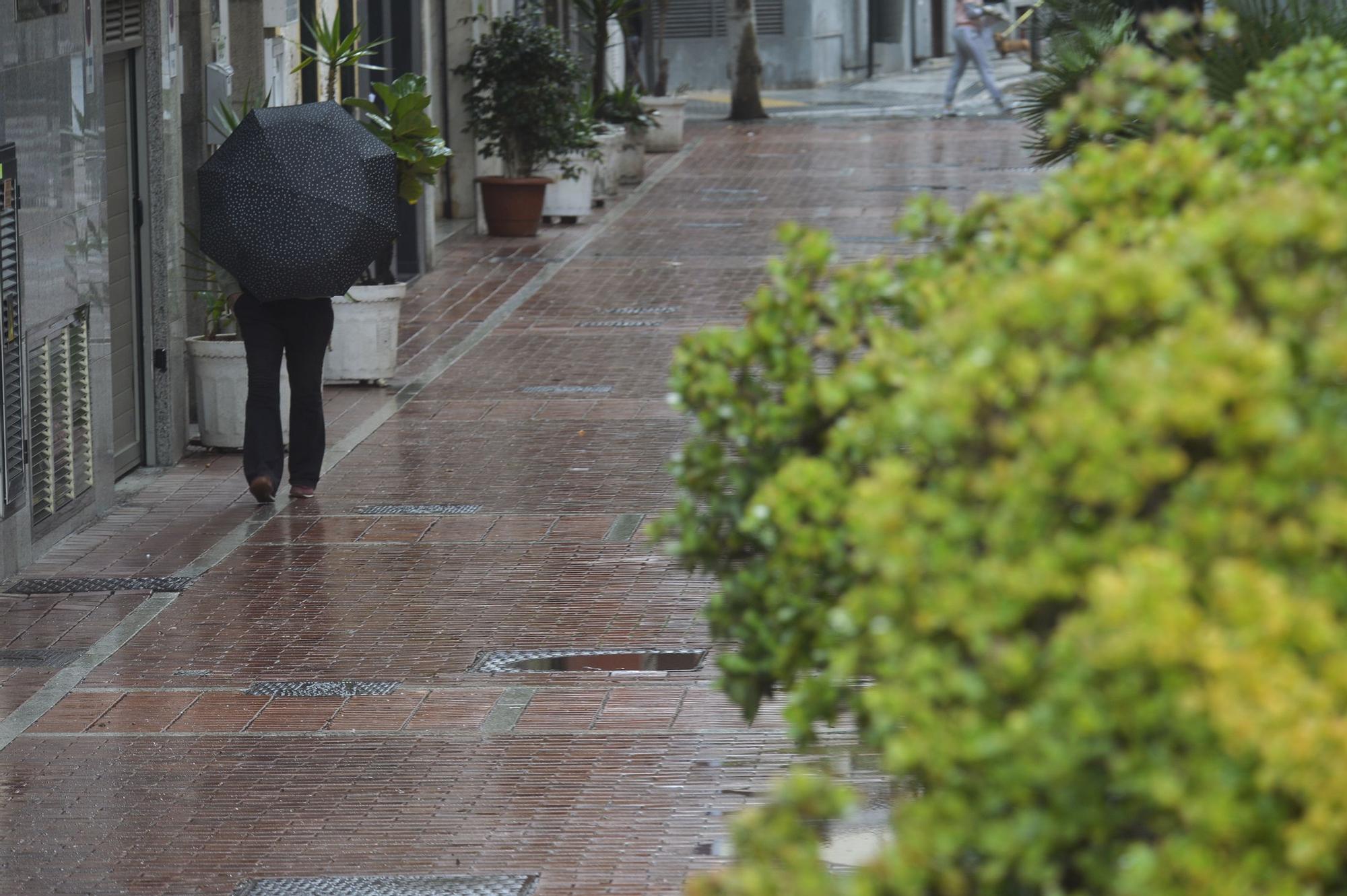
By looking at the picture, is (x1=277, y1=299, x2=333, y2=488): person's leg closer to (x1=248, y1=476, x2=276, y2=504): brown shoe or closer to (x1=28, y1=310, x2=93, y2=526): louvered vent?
(x1=248, y1=476, x2=276, y2=504): brown shoe

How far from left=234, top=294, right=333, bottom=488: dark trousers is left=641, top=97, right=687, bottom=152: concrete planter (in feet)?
58.6

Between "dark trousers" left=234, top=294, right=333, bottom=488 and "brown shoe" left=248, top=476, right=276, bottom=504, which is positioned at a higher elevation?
"dark trousers" left=234, top=294, right=333, bottom=488

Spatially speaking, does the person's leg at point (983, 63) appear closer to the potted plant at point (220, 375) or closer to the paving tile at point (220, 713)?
the potted plant at point (220, 375)

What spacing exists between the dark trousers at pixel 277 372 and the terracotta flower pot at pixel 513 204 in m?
10.0

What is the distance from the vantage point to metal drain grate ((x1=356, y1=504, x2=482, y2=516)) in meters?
10.5

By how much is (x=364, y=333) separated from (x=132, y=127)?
2476mm

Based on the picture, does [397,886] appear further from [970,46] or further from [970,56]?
[970,56]

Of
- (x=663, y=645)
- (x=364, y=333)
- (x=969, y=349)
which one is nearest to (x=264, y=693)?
(x=663, y=645)

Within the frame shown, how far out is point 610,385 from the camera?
1378cm

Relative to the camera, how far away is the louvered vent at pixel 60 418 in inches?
389

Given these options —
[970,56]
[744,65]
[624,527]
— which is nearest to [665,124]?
[744,65]

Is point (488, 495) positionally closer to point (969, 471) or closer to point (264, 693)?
point (264, 693)

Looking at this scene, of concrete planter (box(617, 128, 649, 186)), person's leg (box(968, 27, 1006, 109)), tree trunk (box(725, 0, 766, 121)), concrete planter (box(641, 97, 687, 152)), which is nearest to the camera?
concrete planter (box(617, 128, 649, 186))

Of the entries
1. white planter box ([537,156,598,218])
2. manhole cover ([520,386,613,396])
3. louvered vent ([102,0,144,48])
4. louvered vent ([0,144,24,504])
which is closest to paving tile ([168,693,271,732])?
louvered vent ([0,144,24,504])
